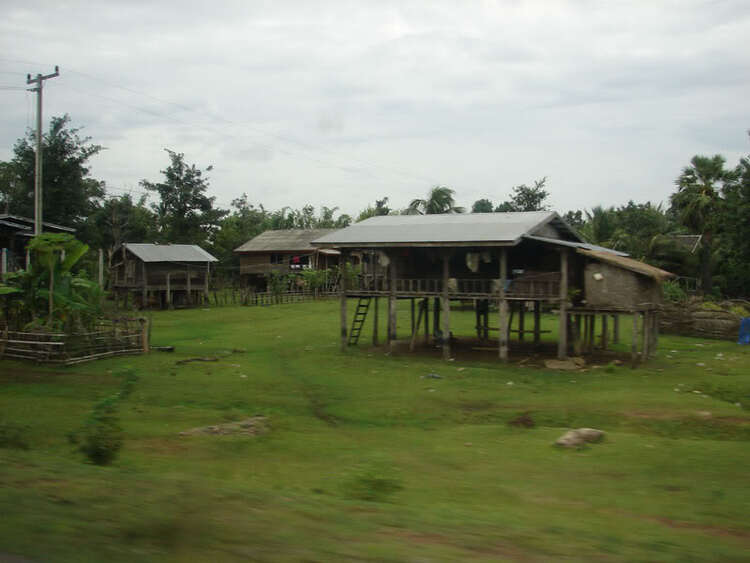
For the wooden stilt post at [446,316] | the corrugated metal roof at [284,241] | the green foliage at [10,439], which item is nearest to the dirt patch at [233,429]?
the green foliage at [10,439]

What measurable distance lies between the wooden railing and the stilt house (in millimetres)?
36

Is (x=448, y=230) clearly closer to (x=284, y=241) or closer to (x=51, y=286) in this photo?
(x=51, y=286)

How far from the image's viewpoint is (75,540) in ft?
17.1

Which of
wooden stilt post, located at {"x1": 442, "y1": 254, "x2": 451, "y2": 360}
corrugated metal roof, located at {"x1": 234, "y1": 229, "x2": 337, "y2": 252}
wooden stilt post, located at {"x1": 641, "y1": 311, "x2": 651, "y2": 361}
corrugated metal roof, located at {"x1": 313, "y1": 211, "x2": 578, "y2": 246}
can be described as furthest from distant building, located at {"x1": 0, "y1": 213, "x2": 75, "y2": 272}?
corrugated metal roof, located at {"x1": 234, "y1": 229, "x2": 337, "y2": 252}

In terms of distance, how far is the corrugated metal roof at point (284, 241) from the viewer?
187 ft

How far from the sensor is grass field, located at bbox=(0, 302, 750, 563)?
532cm

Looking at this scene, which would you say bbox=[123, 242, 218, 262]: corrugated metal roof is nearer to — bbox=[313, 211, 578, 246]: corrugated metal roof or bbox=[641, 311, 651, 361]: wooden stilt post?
bbox=[313, 211, 578, 246]: corrugated metal roof

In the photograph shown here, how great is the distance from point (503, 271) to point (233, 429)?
13715 millimetres

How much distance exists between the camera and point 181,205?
193ft

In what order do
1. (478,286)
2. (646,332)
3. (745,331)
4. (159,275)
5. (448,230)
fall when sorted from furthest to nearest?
(159,275) < (745,331) < (478,286) < (448,230) < (646,332)

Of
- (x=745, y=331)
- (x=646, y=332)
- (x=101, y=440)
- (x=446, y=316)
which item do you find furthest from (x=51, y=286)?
(x=745, y=331)

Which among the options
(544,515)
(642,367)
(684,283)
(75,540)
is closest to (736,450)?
→ (544,515)

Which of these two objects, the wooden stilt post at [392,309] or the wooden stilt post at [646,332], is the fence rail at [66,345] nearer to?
the wooden stilt post at [392,309]

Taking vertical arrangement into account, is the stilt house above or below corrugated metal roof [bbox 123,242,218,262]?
below
